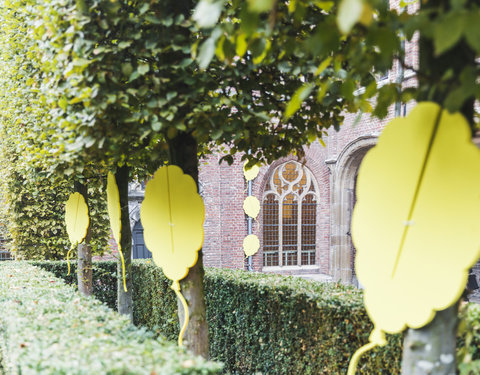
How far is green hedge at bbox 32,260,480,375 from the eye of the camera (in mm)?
4016

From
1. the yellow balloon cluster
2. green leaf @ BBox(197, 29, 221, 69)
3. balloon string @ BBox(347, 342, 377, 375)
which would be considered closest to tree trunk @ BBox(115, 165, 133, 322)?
balloon string @ BBox(347, 342, 377, 375)

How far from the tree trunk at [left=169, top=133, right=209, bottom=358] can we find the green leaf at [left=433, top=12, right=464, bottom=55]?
9.38ft

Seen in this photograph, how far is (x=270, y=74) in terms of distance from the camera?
13.1 feet

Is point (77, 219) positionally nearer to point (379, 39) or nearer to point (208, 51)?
point (208, 51)

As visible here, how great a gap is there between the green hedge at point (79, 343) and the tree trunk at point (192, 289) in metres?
0.74

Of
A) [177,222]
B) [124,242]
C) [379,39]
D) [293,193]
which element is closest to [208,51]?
[379,39]

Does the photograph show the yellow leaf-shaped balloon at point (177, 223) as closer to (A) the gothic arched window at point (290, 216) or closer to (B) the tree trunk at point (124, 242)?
(B) the tree trunk at point (124, 242)

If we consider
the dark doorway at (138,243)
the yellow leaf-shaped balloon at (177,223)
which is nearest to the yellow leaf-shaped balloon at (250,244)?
the dark doorway at (138,243)

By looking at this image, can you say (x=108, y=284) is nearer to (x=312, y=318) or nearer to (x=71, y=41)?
(x=312, y=318)

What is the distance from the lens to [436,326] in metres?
2.26

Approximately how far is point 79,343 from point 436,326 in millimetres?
2164

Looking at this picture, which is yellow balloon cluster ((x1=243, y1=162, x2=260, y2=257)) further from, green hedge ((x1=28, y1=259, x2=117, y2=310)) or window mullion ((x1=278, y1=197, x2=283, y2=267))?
green hedge ((x1=28, y1=259, x2=117, y2=310))

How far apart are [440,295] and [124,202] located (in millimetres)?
4710

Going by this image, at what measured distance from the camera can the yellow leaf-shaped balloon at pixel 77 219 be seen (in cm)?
646
